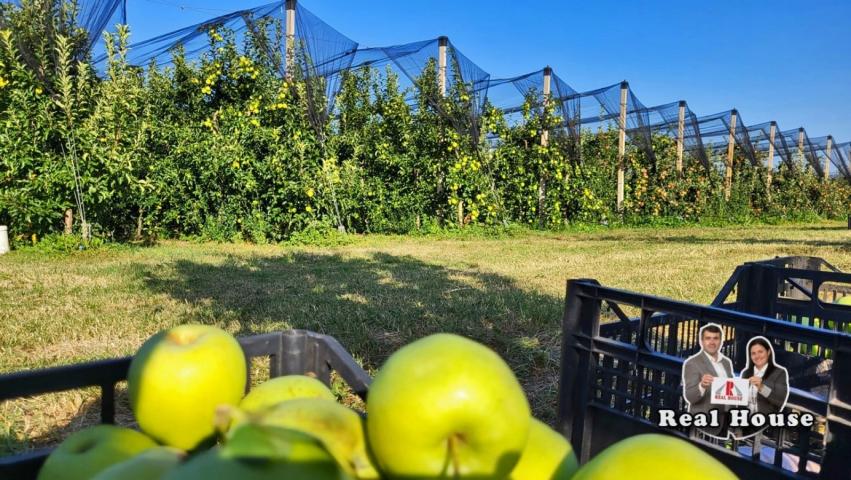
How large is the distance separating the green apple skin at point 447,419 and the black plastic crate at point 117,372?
0.40 m

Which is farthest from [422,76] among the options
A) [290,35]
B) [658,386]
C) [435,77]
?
[658,386]

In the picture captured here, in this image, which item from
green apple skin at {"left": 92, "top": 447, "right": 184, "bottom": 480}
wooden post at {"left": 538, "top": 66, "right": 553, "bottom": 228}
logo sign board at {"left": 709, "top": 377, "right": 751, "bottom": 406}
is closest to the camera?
green apple skin at {"left": 92, "top": 447, "right": 184, "bottom": 480}

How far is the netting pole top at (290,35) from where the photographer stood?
9.91 meters

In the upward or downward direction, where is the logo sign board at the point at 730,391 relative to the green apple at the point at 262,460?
downward

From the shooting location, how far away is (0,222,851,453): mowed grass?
3.22m

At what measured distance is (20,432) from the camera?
7.52ft

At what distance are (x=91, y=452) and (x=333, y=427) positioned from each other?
344mm

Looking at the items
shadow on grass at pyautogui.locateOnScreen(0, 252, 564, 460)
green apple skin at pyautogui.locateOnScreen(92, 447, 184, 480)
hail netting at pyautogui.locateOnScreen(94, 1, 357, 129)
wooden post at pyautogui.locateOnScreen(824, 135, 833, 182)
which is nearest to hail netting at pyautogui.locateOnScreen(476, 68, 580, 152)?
hail netting at pyautogui.locateOnScreen(94, 1, 357, 129)

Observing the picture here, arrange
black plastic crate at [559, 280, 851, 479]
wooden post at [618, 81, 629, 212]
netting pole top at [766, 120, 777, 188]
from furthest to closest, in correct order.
→ netting pole top at [766, 120, 777, 188] < wooden post at [618, 81, 629, 212] < black plastic crate at [559, 280, 851, 479]

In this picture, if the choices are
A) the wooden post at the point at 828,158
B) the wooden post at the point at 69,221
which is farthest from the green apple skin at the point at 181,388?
the wooden post at the point at 828,158

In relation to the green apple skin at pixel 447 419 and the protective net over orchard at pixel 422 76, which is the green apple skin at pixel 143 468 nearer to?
the green apple skin at pixel 447 419

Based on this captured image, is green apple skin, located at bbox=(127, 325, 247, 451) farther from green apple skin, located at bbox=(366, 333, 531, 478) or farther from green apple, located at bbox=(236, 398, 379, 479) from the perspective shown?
green apple skin, located at bbox=(366, 333, 531, 478)

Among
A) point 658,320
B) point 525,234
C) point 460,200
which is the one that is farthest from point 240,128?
point 658,320

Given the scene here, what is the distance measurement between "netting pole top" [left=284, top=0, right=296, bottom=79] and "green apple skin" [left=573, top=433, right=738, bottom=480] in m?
10.00
